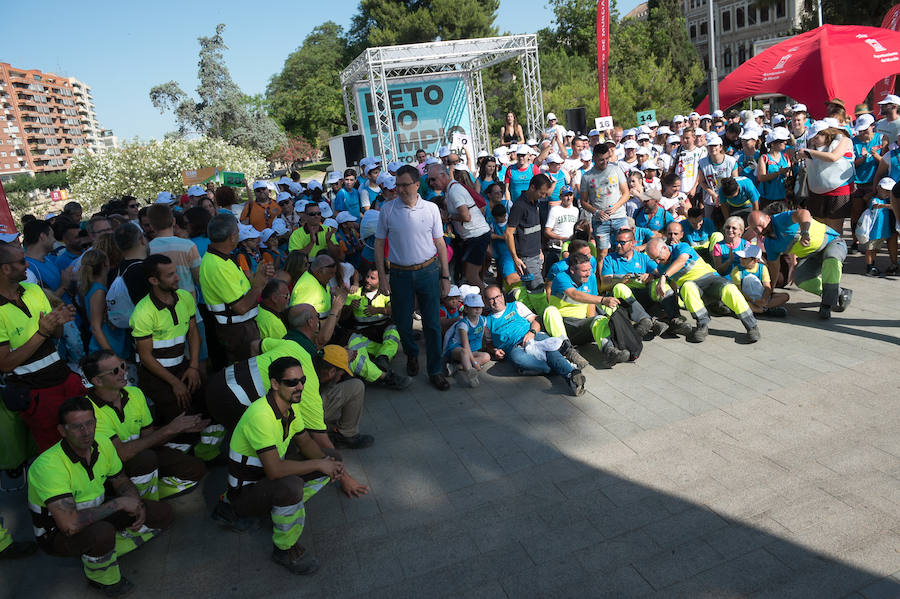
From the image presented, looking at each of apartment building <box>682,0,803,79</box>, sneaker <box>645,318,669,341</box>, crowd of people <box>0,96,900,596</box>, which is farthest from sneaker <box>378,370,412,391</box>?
apartment building <box>682,0,803,79</box>

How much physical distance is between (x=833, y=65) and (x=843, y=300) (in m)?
9.08

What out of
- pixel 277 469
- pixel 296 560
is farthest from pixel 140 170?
pixel 296 560

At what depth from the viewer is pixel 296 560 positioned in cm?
351

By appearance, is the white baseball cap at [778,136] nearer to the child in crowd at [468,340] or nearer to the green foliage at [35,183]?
the child in crowd at [468,340]

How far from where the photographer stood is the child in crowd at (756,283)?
652 centimetres

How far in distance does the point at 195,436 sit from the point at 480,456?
6.94 feet

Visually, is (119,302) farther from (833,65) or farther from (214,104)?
(214,104)

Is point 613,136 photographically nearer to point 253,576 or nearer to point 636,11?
point 253,576

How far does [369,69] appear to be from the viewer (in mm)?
16641

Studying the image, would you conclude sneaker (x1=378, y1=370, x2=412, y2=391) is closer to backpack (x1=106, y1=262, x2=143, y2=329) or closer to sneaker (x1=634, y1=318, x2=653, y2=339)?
backpack (x1=106, y1=262, x2=143, y2=329)


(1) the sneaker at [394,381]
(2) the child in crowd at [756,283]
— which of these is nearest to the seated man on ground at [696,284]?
(2) the child in crowd at [756,283]

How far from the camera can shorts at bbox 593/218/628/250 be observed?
24.6 feet

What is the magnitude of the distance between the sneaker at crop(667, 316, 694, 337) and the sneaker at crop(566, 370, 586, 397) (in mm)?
1602

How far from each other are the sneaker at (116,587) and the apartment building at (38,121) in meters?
112
